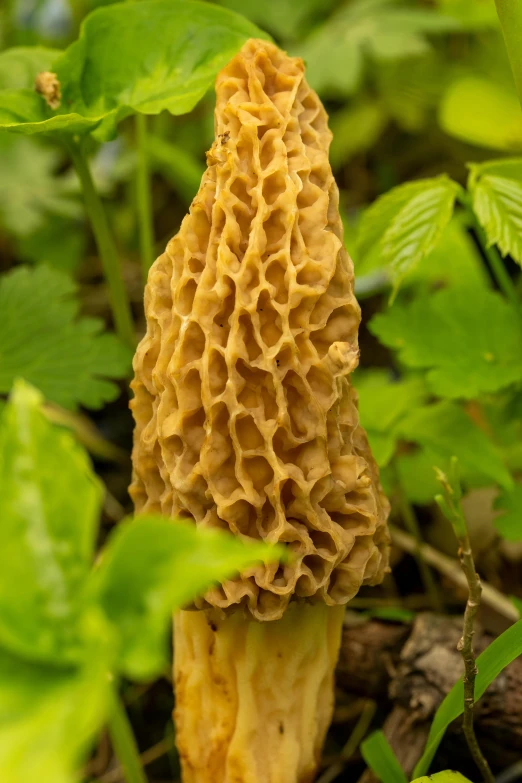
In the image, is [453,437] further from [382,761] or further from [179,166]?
[179,166]

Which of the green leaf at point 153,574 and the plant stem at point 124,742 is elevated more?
the green leaf at point 153,574

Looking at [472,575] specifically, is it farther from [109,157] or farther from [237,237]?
[109,157]

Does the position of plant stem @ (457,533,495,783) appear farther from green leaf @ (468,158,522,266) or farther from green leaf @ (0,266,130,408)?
green leaf @ (0,266,130,408)

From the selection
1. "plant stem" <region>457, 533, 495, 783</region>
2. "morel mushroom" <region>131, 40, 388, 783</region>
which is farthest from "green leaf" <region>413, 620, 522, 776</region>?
"morel mushroom" <region>131, 40, 388, 783</region>

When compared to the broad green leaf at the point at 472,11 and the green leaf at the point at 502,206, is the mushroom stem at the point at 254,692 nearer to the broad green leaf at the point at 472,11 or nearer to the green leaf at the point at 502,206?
the green leaf at the point at 502,206

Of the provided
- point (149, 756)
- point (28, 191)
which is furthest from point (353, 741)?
point (28, 191)

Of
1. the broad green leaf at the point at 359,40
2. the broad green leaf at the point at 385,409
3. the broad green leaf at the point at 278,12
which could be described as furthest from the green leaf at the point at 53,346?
the broad green leaf at the point at 278,12

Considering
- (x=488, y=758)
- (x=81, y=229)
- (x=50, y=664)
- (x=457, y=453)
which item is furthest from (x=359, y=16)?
(x=50, y=664)

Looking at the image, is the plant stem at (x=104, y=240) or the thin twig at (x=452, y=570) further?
the thin twig at (x=452, y=570)
